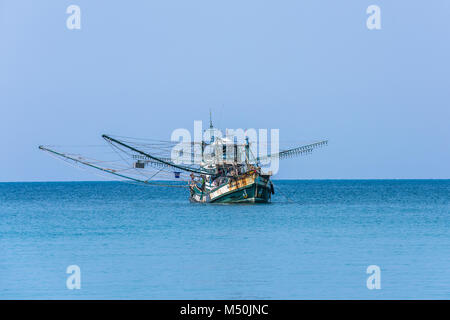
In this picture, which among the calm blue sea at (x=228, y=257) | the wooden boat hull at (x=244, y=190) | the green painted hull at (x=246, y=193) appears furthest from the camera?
the green painted hull at (x=246, y=193)

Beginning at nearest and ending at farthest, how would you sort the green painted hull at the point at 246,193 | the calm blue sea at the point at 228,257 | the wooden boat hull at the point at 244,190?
the calm blue sea at the point at 228,257 → the wooden boat hull at the point at 244,190 → the green painted hull at the point at 246,193

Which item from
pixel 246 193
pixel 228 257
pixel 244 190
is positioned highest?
pixel 244 190

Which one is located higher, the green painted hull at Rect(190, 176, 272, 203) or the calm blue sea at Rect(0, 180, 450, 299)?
the green painted hull at Rect(190, 176, 272, 203)

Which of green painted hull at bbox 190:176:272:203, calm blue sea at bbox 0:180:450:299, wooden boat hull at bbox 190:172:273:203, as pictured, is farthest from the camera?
green painted hull at bbox 190:176:272:203

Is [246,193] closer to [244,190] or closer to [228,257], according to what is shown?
[244,190]

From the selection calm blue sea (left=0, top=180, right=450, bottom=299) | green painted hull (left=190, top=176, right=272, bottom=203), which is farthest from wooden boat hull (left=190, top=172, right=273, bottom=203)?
calm blue sea (left=0, top=180, right=450, bottom=299)

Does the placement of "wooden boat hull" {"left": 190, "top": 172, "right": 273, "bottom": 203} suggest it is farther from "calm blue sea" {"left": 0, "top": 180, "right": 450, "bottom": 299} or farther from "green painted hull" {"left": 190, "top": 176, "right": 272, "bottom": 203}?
"calm blue sea" {"left": 0, "top": 180, "right": 450, "bottom": 299}

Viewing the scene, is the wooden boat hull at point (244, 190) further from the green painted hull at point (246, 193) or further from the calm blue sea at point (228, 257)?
the calm blue sea at point (228, 257)

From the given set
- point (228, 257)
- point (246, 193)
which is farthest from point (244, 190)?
point (228, 257)

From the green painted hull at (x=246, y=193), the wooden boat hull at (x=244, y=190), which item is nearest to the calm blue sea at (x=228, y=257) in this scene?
the wooden boat hull at (x=244, y=190)

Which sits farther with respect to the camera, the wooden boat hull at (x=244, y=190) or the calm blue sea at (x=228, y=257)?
the wooden boat hull at (x=244, y=190)

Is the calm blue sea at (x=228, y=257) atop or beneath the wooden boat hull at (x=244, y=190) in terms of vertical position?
beneath
